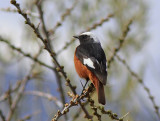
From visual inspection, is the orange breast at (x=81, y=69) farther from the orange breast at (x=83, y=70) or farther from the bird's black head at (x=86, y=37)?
the bird's black head at (x=86, y=37)

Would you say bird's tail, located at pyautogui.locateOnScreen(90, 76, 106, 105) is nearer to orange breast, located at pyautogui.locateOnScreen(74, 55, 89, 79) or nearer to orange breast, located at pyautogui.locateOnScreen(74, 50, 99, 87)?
orange breast, located at pyautogui.locateOnScreen(74, 50, 99, 87)

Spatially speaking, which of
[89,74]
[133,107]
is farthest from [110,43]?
[89,74]

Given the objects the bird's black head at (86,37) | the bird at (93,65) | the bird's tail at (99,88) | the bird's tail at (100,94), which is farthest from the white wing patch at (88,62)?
the bird's black head at (86,37)

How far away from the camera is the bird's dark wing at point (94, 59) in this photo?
3000 millimetres

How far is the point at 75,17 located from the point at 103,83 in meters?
3.58

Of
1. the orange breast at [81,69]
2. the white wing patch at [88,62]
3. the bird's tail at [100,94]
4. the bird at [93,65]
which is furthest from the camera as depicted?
the orange breast at [81,69]

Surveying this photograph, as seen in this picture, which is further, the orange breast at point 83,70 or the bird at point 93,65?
the orange breast at point 83,70

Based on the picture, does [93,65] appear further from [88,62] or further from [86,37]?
[86,37]

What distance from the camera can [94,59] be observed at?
321 centimetres

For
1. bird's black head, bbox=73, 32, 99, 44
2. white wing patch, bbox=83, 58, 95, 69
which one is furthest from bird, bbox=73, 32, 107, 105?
bird's black head, bbox=73, 32, 99, 44

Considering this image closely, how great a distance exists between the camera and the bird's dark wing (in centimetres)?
300

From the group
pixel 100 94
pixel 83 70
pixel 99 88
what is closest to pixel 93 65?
pixel 83 70

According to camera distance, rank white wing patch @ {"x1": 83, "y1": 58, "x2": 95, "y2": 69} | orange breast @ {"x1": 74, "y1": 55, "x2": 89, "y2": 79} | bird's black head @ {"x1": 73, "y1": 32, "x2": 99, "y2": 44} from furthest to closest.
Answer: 1. bird's black head @ {"x1": 73, "y1": 32, "x2": 99, "y2": 44}
2. orange breast @ {"x1": 74, "y1": 55, "x2": 89, "y2": 79}
3. white wing patch @ {"x1": 83, "y1": 58, "x2": 95, "y2": 69}

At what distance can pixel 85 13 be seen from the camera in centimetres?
612
